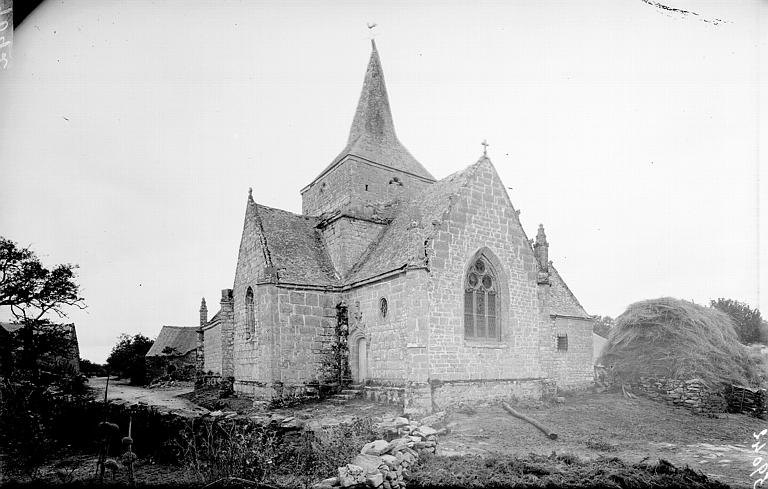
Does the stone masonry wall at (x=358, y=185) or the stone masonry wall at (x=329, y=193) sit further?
the stone masonry wall at (x=329, y=193)

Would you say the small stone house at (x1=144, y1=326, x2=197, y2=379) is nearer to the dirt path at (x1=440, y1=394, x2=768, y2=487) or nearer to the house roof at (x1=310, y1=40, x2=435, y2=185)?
the house roof at (x1=310, y1=40, x2=435, y2=185)

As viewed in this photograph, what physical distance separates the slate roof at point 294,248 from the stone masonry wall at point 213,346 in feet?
41.0

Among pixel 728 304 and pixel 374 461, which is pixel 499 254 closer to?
pixel 374 461

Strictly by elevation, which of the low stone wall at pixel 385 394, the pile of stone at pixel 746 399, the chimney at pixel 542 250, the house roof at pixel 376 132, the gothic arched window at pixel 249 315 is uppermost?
the house roof at pixel 376 132

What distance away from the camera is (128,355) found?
50125mm

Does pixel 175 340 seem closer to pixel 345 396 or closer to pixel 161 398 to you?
pixel 161 398

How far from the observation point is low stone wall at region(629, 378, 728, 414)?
711 inches

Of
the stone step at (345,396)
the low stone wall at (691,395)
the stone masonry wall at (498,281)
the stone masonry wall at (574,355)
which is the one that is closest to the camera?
the stone masonry wall at (498,281)

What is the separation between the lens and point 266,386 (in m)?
17.9

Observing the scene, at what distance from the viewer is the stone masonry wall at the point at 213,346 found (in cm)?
3174

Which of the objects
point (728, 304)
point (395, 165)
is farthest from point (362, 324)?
point (728, 304)

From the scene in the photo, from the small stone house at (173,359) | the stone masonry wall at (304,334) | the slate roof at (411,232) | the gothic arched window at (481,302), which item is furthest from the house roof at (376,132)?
the small stone house at (173,359)

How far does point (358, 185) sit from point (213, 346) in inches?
705

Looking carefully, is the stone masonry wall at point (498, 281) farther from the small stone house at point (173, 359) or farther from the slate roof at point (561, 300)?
the small stone house at point (173, 359)
